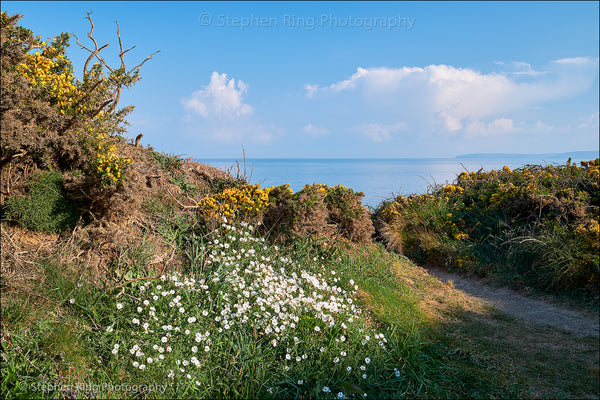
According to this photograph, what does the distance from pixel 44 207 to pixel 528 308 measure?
23.0 feet

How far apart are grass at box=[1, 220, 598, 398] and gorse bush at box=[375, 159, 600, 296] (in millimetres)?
1924

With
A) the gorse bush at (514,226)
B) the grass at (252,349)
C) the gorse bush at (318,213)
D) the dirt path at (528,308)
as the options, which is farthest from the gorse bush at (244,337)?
the gorse bush at (514,226)

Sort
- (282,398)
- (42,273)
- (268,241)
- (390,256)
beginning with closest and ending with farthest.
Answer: (282,398) < (42,273) < (268,241) < (390,256)

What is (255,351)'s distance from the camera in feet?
12.7

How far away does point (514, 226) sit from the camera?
842 cm

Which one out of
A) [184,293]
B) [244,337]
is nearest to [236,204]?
[184,293]

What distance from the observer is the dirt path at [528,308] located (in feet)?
19.9

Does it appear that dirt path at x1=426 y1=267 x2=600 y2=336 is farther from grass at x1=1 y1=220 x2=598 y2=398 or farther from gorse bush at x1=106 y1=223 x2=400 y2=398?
gorse bush at x1=106 y1=223 x2=400 y2=398

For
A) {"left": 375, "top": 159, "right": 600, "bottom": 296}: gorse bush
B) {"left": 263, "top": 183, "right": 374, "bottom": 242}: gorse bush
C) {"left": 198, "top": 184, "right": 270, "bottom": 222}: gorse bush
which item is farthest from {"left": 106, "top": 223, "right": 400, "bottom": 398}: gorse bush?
{"left": 375, "top": 159, "right": 600, "bottom": 296}: gorse bush

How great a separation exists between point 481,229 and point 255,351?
21.4 feet

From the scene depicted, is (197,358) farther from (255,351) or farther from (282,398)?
(282,398)

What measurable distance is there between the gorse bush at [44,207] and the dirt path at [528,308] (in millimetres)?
6233

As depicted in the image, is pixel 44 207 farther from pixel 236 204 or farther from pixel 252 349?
pixel 252 349

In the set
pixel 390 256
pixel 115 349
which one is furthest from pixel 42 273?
pixel 390 256
